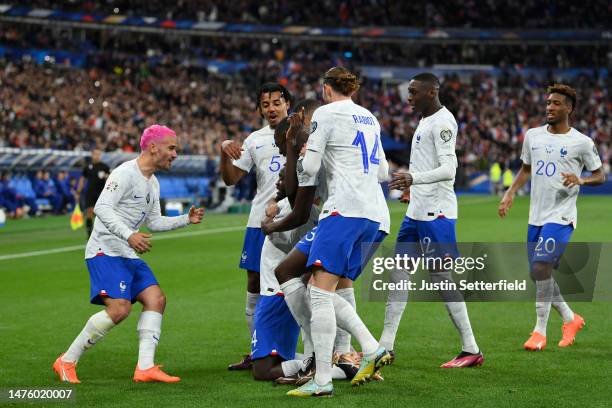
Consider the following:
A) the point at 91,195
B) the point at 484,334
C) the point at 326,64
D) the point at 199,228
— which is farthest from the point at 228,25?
the point at 484,334

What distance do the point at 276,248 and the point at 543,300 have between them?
3129 millimetres

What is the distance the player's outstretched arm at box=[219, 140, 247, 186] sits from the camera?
8808mm

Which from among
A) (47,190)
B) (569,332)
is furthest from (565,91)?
(47,190)

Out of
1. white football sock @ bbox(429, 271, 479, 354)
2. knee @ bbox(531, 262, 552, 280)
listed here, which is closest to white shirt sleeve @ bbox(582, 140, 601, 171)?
knee @ bbox(531, 262, 552, 280)

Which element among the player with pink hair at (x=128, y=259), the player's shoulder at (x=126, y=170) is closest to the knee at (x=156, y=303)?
the player with pink hair at (x=128, y=259)

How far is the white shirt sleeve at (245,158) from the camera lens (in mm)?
9011

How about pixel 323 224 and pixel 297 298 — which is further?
pixel 297 298

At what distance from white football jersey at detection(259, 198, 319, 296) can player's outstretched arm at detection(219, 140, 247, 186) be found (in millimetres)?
679

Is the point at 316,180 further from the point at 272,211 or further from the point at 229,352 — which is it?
the point at 229,352

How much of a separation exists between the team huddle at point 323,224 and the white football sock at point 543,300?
1 cm

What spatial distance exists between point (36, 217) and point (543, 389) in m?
26.3

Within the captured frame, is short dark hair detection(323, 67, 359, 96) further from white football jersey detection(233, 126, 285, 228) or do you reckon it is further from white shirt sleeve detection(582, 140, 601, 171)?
white shirt sleeve detection(582, 140, 601, 171)

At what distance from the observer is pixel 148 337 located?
8031 mm

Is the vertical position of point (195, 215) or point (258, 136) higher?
point (258, 136)
